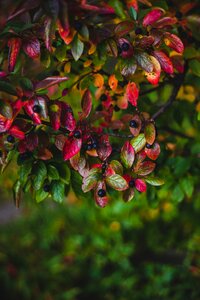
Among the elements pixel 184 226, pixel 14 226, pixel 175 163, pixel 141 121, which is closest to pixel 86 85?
pixel 141 121

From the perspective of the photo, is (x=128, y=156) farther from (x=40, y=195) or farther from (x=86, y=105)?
(x=40, y=195)

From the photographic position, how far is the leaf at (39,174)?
66.1 inches

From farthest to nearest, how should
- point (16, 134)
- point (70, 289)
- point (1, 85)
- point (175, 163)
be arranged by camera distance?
point (70, 289)
point (175, 163)
point (16, 134)
point (1, 85)

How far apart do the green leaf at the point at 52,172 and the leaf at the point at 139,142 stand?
1.00ft

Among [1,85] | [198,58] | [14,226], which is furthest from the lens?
[14,226]

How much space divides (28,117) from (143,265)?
263 cm

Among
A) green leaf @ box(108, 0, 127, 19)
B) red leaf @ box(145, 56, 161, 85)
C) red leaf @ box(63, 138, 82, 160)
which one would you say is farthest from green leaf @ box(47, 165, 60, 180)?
green leaf @ box(108, 0, 127, 19)

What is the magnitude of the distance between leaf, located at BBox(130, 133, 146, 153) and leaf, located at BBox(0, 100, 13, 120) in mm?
458

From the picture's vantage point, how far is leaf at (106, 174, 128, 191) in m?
1.56

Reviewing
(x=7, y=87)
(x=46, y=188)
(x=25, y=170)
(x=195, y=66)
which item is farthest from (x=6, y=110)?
(x=195, y=66)

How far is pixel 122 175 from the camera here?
1.64m

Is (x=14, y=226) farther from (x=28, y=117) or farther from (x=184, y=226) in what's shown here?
(x=28, y=117)

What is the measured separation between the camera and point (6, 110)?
142cm

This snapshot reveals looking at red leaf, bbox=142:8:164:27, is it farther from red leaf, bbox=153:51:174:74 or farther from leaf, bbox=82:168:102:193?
leaf, bbox=82:168:102:193
